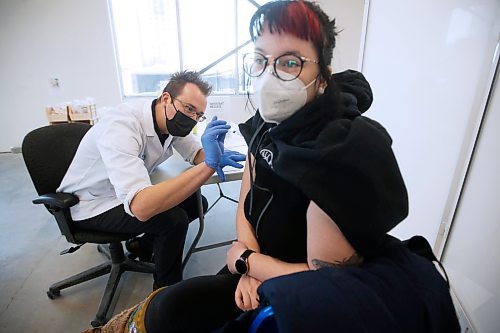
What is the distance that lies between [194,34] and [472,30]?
4231 millimetres

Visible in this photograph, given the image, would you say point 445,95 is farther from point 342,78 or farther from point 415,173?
point 342,78

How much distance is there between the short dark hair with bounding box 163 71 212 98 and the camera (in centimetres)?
139

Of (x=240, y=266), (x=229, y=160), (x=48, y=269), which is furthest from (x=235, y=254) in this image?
(x=48, y=269)

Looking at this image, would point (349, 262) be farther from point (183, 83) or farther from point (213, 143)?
point (183, 83)

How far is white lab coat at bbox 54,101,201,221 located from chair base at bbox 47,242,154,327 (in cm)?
39

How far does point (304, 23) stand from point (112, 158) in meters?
0.93

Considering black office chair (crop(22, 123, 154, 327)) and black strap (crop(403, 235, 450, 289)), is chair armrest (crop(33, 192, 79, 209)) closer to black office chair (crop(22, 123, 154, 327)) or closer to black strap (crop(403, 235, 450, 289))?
black office chair (crop(22, 123, 154, 327))

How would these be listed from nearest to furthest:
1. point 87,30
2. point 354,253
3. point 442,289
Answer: point 442,289 → point 354,253 → point 87,30

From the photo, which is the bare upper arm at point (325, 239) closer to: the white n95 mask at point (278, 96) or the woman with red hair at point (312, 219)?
the woman with red hair at point (312, 219)

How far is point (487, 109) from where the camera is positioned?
0.92 meters

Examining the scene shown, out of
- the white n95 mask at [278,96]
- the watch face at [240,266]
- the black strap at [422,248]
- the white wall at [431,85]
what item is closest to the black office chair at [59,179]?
the watch face at [240,266]

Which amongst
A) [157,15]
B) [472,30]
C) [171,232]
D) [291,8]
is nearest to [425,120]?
[472,30]

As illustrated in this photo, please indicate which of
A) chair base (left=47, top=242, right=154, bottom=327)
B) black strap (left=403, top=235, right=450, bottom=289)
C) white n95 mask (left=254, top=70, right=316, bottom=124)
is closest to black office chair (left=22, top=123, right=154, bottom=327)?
chair base (left=47, top=242, right=154, bottom=327)

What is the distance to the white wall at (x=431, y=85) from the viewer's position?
0.97m
